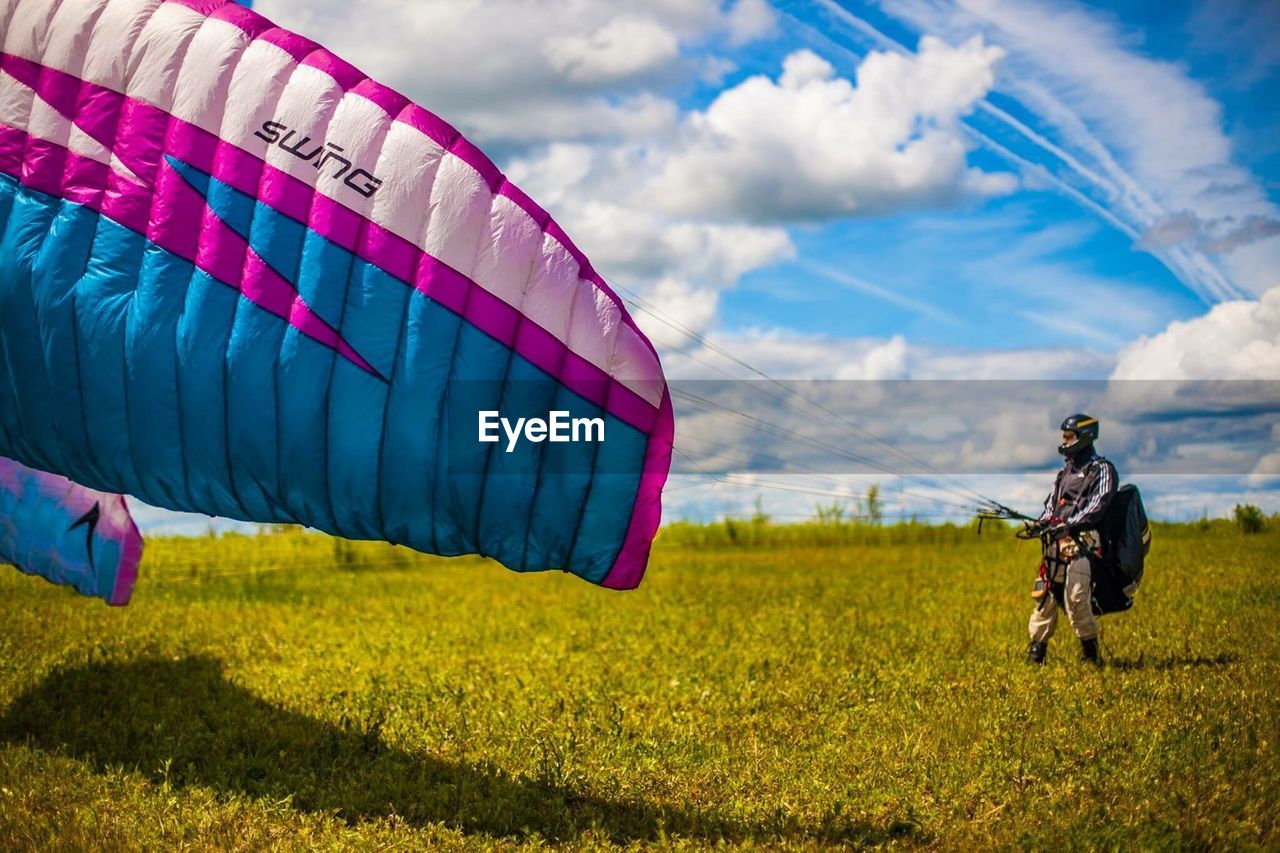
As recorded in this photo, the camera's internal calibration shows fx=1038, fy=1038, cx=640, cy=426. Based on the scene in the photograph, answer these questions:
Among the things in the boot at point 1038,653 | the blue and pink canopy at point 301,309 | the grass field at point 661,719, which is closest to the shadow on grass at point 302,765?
the grass field at point 661,719

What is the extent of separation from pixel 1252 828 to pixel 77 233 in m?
7.44

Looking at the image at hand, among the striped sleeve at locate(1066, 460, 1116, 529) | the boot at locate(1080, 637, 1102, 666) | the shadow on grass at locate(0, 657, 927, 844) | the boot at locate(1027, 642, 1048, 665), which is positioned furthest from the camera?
the boot at locate(1027, 642, 1048, 665)

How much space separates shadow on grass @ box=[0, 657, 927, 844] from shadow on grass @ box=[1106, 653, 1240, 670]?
12.7ft

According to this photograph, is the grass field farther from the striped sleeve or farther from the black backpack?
the striped sleeve

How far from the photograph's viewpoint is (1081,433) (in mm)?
8406

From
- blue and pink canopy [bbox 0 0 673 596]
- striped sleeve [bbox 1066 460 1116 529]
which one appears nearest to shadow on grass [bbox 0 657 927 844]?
blue and pink canopy [bbox 0 0 673 596]

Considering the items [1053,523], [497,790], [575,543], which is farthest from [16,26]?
[1053,523]

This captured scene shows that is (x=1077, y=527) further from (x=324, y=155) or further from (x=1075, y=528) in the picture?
(x=324, y=155)

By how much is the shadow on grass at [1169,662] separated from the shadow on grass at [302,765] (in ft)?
12.7

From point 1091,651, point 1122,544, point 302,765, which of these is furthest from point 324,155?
point 1091,651

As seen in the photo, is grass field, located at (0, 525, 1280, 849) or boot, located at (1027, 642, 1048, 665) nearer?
grass field, located at (0, 525, 1280, 849)

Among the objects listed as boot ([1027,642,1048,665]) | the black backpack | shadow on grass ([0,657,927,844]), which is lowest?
shadow on grass ([0,657,927,844])

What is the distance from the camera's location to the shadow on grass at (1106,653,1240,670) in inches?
336

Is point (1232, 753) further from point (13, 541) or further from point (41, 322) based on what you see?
point (13, 541)
